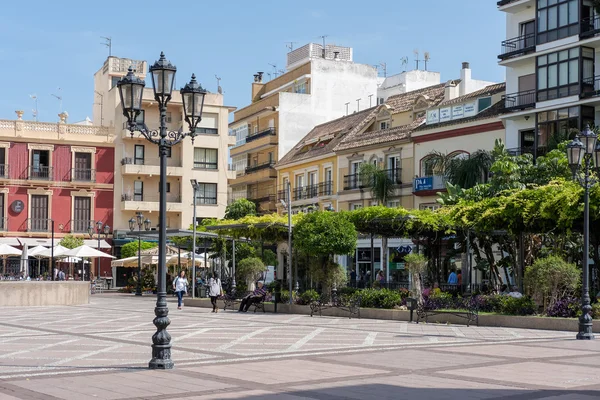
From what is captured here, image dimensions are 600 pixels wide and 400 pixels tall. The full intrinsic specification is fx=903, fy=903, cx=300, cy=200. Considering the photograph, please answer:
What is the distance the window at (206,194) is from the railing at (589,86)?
96.4ft

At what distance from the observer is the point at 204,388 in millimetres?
11422

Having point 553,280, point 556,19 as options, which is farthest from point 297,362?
point 556,19

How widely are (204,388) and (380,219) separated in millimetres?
20097

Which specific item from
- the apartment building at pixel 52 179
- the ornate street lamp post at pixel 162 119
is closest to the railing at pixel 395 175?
the apartment building at pixel 52 179

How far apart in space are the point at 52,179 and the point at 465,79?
25985mm

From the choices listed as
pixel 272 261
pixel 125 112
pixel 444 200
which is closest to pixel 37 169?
pixel 272 261

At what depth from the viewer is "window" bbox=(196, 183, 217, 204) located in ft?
200

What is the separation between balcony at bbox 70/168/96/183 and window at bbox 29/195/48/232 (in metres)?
2.23

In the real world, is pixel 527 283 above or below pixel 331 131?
below

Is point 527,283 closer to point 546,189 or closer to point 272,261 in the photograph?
point 546,189

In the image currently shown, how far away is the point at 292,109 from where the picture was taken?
63.5m

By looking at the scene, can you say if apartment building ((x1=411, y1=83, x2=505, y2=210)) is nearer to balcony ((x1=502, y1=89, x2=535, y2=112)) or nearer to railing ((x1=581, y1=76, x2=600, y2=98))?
balcony ((x1=502, y1=89, x2=535, y2=112))

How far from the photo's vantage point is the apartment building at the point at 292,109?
208 feet

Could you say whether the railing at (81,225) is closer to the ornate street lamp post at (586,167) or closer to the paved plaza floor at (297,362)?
the paved plaza floor at (297,362)
